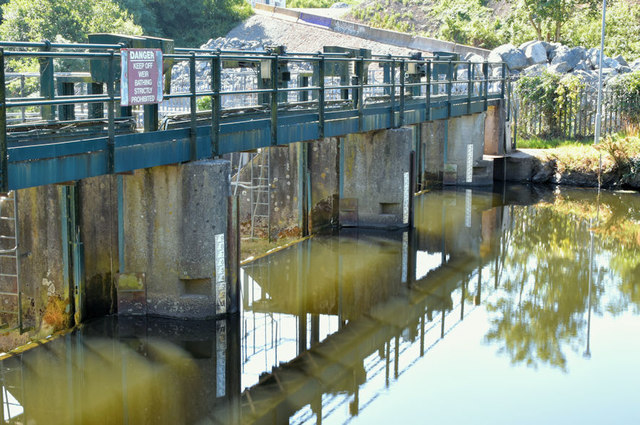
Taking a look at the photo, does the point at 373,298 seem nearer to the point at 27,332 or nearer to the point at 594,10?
the point at 27,332

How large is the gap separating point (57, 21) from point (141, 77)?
44.7 m

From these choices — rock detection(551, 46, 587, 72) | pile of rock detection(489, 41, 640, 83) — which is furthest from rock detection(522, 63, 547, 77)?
rock detection(551, 46, 587, 72)

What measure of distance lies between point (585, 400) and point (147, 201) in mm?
5755

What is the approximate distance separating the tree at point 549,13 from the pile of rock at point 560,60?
195 inches

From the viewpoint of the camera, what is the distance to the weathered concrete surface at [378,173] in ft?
58.9

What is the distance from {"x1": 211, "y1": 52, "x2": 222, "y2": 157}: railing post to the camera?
11.6 metres

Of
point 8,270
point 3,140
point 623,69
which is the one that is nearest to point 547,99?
point 623,69

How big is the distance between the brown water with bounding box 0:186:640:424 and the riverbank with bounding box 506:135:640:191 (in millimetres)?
7777

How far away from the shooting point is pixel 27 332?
11469 millimetres

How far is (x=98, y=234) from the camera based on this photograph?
1181 cm

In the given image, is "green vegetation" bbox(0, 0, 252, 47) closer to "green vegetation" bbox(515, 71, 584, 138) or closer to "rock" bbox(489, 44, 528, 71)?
"rock" bbox(489, 44, 528, 71)

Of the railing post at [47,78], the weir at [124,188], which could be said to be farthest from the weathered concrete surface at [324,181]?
the railing post at [47,78]

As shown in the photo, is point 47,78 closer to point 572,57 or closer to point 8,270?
point 8,270

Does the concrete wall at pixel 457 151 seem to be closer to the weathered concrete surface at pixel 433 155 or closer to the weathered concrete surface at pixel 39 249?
the weathered concrete surface at pixel 433 155
